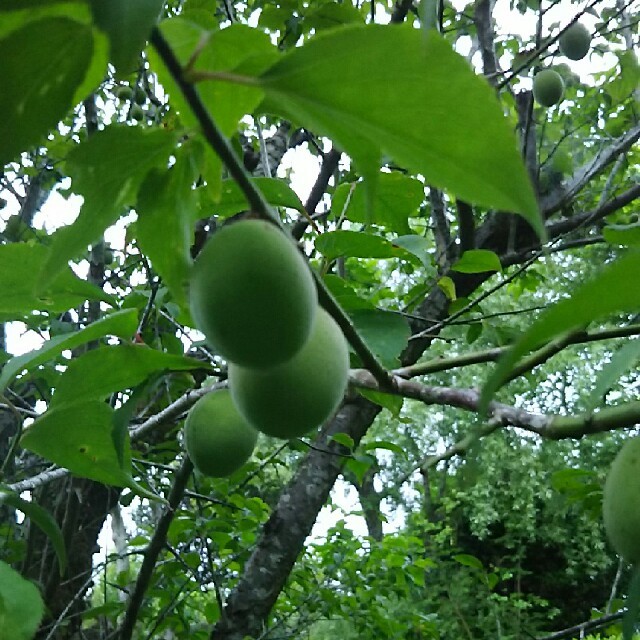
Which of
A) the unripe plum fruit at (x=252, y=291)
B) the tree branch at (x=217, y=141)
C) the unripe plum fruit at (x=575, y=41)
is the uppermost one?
the unripe plum fruit at (x=575, y=41)

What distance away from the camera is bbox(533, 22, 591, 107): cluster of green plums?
9.34 feet

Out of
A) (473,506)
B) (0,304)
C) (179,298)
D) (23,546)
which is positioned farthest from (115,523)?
(473,506)

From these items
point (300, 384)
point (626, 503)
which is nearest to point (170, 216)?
point (300, 384)

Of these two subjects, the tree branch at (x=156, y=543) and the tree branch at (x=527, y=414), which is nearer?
the tree branch at (x=527, y=414)

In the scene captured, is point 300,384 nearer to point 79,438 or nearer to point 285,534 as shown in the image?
point 79,438

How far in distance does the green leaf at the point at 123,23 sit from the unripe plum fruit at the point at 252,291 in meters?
0.24

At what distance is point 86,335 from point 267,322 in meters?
0.35

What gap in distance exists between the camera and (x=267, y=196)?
3.22 ft

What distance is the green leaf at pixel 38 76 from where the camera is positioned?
0.40 meters

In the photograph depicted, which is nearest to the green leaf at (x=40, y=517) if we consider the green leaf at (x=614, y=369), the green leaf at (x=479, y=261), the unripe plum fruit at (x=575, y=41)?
the green leaf at (x=614, y=369)

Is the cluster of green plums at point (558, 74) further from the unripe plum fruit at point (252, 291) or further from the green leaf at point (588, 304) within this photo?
the green leaf at point (588, 304)

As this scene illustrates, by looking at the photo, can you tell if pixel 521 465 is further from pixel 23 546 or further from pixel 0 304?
pixel 0 304

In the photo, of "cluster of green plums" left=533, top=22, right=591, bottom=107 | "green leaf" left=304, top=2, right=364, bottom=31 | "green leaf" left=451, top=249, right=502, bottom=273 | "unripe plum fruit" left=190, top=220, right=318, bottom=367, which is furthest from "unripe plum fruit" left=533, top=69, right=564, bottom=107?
"unripe plum fruit" left=190, top=220, right=318, bottom=367

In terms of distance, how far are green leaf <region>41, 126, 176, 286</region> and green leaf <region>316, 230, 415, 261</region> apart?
496mm
